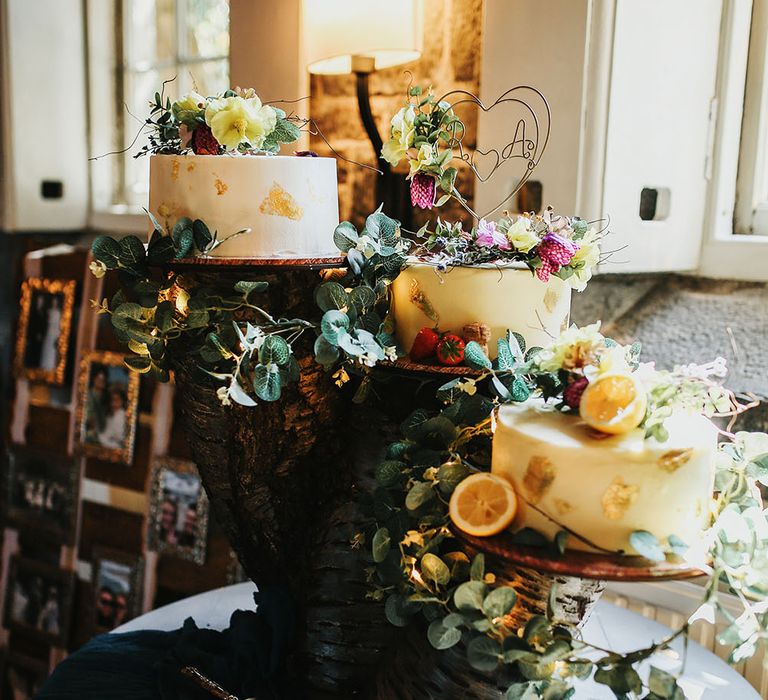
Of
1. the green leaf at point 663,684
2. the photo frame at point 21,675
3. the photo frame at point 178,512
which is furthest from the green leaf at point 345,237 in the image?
the photo frame at point 21,675

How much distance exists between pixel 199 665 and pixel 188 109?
0.81 m

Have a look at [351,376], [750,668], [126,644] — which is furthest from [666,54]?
[126,644]

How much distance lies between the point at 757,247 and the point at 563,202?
0.37 metres

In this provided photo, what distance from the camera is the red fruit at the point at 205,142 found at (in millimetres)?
1129

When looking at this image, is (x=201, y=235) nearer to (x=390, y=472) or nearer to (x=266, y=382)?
Result: (x=266, y=382)

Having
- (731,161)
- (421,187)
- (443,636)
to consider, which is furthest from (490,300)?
(731,161)

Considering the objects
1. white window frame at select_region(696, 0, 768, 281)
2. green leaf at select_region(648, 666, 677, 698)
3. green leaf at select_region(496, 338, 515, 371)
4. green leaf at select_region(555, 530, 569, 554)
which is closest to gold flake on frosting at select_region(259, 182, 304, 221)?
green leaf at select_region(496, 338, 515, 371)

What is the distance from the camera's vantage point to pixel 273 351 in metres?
1.07

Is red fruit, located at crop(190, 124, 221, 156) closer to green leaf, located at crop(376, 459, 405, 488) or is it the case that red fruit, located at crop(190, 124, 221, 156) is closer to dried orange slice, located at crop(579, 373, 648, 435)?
green leaf, located at crop(376, 459, 405, 488)

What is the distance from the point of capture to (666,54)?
4.93 ft

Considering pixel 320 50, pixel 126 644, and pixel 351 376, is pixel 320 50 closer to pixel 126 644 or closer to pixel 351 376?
pixel 351 376

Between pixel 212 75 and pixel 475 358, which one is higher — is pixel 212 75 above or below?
above

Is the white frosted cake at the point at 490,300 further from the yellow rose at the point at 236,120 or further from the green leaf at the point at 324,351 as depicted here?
the yellow rose at the point at 236,120

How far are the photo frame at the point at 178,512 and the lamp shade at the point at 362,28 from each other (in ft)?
3.84
